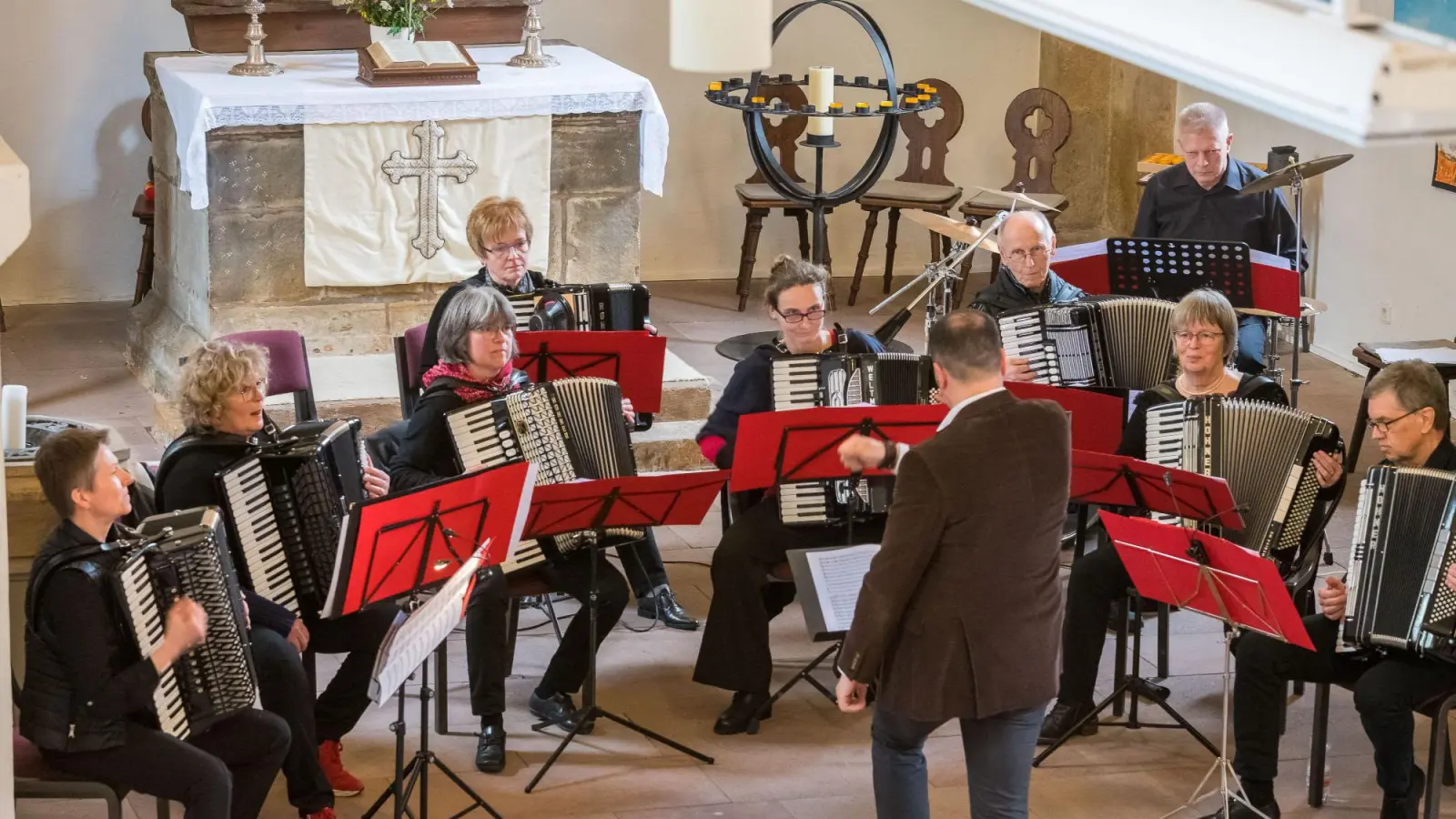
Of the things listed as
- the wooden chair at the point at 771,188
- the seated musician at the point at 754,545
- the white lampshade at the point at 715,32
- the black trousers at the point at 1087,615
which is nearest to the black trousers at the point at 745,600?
the seated musician at the point at 754,545

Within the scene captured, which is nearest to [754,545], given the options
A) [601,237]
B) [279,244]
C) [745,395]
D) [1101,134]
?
[745,395]

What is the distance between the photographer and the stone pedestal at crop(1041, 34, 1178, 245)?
1091 cm

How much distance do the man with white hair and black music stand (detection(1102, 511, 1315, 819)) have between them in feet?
9.44

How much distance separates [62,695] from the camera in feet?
11.5

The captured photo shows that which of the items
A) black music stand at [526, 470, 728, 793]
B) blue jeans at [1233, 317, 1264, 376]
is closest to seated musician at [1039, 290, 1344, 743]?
black music stand at [526, 470, 728, 793]

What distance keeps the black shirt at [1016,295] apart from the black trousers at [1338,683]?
1.69 meters

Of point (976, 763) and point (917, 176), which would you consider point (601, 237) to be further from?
point (976, 763)

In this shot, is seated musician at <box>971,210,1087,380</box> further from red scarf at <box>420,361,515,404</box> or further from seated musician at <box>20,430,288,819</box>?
seated musician at <box>20,430,288,819</box>

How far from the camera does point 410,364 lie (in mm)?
5664

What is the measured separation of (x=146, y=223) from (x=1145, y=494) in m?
6.39

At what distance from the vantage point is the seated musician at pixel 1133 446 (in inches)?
189

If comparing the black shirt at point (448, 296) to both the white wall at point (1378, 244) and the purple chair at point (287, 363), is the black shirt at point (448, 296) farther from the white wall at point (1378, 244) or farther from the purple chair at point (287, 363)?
the white wall at point (1378, 244)

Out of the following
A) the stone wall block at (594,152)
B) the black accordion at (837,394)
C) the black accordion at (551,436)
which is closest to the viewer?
the black accordion at (551,436)

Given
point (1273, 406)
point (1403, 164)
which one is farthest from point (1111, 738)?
point (1403, 164)
